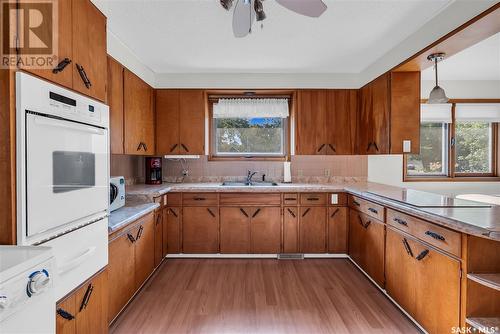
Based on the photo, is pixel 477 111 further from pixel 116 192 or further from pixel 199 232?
pixel 116 192

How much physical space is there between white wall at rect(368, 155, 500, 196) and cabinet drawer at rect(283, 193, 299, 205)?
1294 mm

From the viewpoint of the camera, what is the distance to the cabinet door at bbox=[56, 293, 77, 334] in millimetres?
1114

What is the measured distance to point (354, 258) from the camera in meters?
2.95

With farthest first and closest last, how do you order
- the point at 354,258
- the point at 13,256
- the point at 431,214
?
the point at 354,258 < the point at 431,214 < the point at 13,256

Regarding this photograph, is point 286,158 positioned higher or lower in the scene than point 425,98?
lower

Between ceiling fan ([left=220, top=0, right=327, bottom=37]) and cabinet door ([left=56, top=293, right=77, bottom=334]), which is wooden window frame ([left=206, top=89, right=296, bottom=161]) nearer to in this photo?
ceiling fan ([left=220, top=0, right=327, bottom=37])

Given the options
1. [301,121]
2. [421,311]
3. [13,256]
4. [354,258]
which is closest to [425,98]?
[301,121]

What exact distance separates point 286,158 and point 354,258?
1550mm

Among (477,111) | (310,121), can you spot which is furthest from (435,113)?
(310,121)

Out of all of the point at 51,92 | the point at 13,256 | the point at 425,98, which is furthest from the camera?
the point at 425,98

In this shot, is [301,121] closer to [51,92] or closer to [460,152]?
[460,152]

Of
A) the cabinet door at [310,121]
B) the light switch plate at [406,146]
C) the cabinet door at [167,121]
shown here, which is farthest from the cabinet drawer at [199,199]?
the light switch plate at [406,146]

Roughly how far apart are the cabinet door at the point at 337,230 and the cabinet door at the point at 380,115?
2.74ft

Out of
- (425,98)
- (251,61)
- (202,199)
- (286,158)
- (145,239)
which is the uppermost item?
(251,61)
